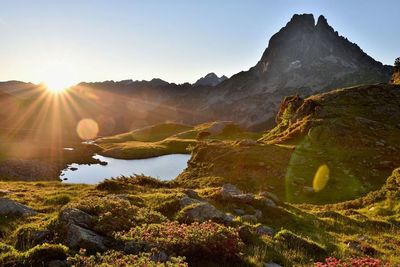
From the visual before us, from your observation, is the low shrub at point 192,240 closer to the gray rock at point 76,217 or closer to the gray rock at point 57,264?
the gray rock at point 76,217

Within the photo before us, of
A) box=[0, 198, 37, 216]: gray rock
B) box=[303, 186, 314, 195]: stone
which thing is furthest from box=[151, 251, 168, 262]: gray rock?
box=[303, 186, 314, 195]: stone

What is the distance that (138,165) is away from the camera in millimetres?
109188

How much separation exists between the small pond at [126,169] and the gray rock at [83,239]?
68.2m

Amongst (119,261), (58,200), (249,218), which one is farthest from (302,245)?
(58,200)

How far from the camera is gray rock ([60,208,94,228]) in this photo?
1500cm

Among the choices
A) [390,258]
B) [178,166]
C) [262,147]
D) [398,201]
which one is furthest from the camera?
[178,166]

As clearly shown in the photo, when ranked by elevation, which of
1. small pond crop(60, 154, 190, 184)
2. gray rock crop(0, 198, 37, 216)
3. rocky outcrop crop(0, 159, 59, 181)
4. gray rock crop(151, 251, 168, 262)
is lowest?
small pond crop(60, 154, 190, 184)

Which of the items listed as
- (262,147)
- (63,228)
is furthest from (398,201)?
(262,147)

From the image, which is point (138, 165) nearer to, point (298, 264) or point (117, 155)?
point (117, 155)

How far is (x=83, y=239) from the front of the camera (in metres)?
13.4

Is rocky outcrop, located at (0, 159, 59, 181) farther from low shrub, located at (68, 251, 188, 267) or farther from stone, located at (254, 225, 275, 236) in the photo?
low shrub, located at (68, 251, 188, 267)

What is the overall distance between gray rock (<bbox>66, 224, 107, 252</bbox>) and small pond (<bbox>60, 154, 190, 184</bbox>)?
6818 centimetres

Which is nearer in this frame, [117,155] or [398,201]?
[398,201]

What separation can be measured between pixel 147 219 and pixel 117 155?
116432 mm
